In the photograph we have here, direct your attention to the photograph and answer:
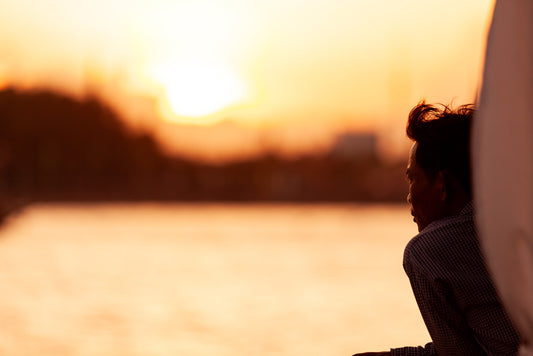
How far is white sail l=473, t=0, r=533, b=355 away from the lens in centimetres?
136

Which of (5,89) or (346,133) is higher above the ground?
(346,133)

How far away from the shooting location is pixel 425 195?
186cm

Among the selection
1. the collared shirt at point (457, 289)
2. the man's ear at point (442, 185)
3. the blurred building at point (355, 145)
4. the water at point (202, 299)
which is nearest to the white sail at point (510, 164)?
the collared shirt at point (457, 289)

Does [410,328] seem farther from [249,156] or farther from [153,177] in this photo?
[249,156]

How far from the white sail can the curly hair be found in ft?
1.42

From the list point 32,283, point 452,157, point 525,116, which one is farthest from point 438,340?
point 32,283

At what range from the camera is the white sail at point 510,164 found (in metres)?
1.36

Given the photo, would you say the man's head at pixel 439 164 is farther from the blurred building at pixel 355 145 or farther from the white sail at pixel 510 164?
the blurred building at pixel 355 145

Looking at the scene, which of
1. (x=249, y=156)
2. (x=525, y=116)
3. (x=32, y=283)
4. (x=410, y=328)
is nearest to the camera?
(x=525, y=116)

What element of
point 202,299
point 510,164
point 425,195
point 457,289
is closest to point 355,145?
point 202,299

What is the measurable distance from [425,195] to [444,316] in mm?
239

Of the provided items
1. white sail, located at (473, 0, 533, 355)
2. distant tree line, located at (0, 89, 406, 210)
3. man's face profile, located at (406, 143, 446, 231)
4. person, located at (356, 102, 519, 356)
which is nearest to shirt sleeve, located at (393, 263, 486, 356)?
person, located at (356, 102, 519, 356)

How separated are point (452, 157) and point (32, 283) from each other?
1344cm

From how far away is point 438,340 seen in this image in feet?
5.88
